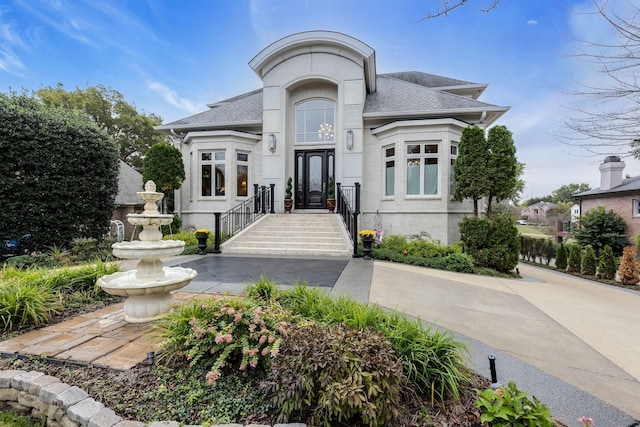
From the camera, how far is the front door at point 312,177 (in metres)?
12.1

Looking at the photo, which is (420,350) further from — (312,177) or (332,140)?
(332,140)

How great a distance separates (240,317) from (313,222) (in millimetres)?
7903

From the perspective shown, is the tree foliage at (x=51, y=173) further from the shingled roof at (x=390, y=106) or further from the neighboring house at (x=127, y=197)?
the shingled roof at (x=390, y=106)

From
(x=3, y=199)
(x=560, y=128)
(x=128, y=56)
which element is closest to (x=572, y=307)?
(x=560, y=128)

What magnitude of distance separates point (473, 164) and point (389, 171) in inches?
130

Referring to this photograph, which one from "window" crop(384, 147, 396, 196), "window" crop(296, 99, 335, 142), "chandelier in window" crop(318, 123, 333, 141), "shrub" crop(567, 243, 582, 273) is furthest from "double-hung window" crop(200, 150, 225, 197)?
"shrub" crop(567, 243, 582, 273)

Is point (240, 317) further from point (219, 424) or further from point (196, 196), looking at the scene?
point (196, 196)

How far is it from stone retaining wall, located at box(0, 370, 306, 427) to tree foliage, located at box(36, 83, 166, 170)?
24554 mm

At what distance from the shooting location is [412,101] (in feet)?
37.7

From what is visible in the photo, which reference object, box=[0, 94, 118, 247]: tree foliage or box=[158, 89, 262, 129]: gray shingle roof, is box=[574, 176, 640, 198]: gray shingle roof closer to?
box=[158, 89, 262, 129]: gray shingle roof

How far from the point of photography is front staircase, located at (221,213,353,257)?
8.52 meters

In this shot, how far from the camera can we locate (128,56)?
11.7 m

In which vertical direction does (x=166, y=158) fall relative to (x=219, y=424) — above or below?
above

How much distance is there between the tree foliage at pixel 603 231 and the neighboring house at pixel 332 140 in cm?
947
